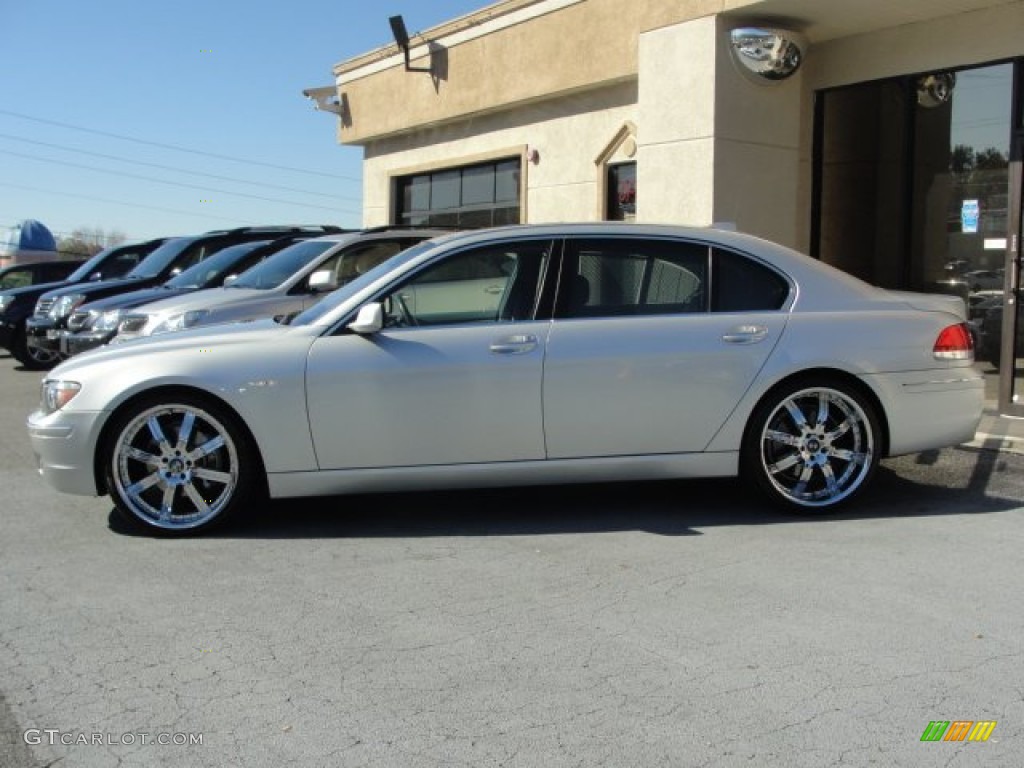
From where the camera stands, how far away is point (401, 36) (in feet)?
52.9

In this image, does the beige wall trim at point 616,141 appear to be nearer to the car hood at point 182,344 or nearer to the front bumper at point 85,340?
the front bumper at point 85,340

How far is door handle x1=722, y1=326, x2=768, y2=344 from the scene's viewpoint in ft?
19.0

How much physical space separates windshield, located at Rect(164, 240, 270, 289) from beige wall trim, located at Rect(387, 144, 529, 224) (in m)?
4.58

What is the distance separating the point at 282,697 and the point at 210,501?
2276 millimetres

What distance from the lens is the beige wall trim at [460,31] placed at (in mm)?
13789

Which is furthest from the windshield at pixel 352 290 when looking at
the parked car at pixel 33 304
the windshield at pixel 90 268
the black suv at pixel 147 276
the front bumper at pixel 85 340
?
the windshield at pixel 90 268

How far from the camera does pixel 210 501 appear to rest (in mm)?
5637

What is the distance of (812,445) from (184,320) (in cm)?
539

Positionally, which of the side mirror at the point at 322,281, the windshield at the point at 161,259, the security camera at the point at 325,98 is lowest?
the side mirror at the point at 322,281

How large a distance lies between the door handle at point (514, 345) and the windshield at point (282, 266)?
164 inches

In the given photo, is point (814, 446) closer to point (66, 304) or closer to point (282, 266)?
point (282, 266)

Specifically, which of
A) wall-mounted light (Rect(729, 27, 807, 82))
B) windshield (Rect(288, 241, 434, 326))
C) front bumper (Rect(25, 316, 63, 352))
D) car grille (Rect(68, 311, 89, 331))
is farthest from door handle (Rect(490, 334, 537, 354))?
front bumper (Rect(25, 316, 63, 352))

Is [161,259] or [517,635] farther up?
[161,259]

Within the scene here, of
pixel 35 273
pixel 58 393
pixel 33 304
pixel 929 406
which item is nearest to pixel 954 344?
pixel 929 406
